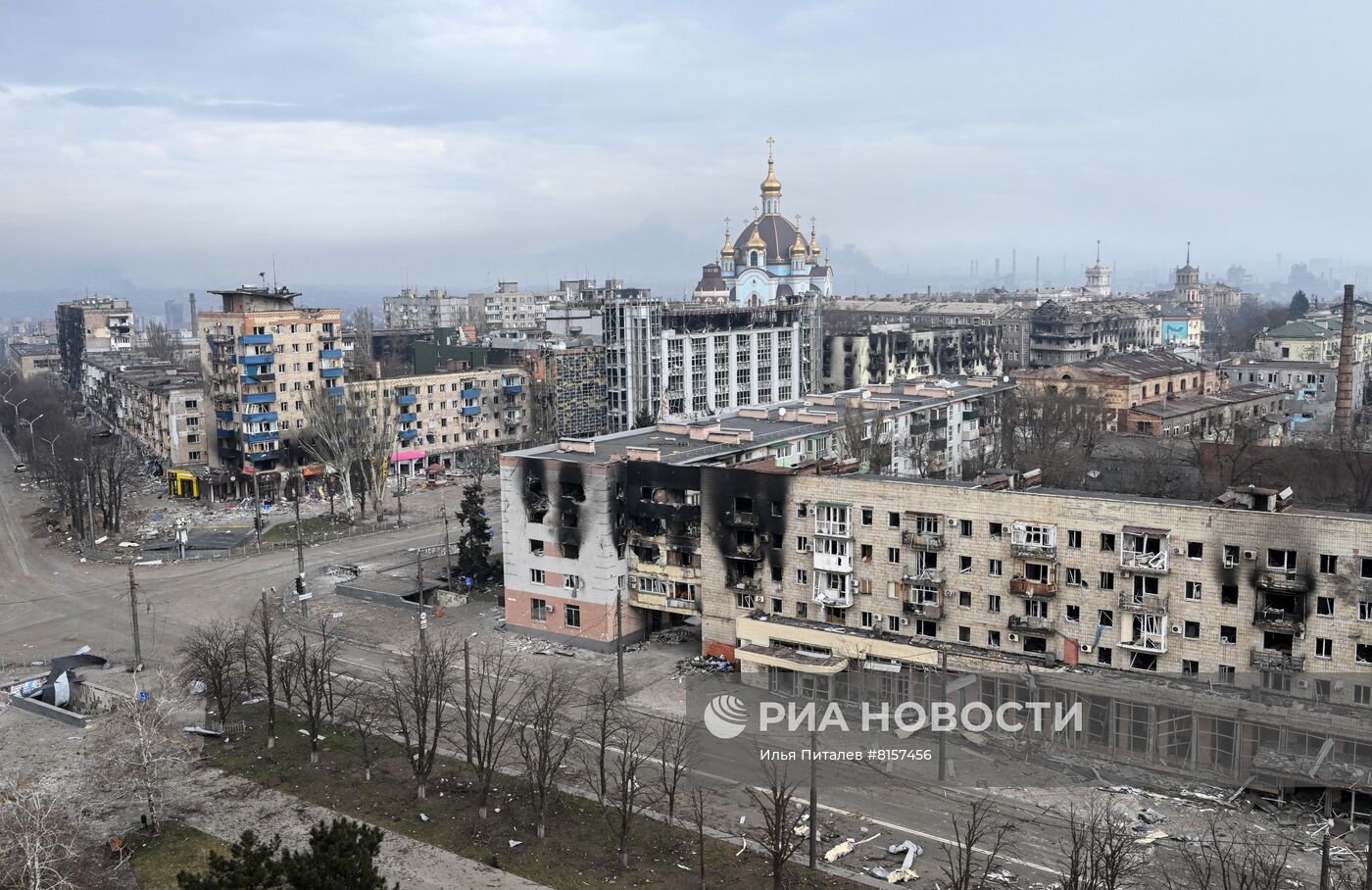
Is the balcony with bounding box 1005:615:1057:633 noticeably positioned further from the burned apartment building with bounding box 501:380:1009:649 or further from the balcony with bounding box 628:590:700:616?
the balcony with bounding box 628:590:700:616

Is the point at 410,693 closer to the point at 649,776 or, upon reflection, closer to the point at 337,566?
the point at 649,776

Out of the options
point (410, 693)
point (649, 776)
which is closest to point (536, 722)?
point (649, 776)

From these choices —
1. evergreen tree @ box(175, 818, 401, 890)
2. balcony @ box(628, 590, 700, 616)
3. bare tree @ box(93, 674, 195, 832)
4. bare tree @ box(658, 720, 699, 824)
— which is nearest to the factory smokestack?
balcony @ box(628, 590, 700, 616)

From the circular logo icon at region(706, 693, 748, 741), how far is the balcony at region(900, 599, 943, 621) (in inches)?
216

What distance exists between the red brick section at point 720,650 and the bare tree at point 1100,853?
12562 millimetres

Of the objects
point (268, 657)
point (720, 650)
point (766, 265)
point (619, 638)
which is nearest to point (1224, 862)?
point (619, 638)

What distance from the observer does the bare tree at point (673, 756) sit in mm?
25719

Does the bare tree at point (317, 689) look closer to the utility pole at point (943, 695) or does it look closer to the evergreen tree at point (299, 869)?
the evergreen tree at point (299, 869)

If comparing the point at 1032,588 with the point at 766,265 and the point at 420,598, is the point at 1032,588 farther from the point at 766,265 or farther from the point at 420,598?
the point at 766,265

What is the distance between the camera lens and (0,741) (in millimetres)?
31359

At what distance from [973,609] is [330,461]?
3991 cm

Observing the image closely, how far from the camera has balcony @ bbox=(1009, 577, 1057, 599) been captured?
30797 millimetres

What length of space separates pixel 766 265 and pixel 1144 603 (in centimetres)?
9366

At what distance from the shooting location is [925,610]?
1293 inches
